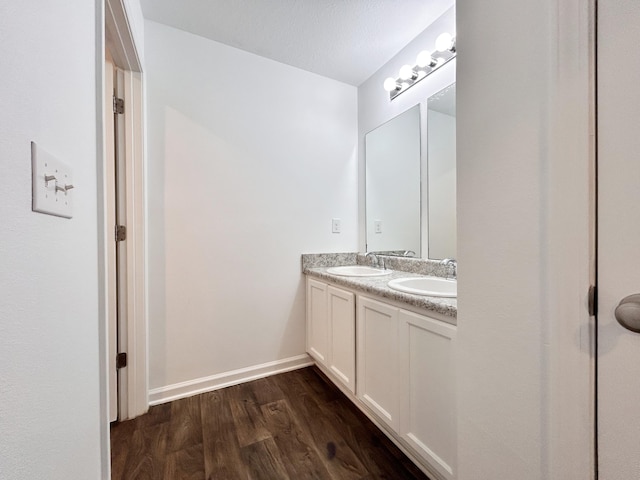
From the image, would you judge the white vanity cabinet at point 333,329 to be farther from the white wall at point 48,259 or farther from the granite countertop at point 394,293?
the white wall at point 48,259

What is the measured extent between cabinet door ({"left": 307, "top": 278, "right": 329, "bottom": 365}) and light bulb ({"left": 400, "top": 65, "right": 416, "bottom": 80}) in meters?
1.57

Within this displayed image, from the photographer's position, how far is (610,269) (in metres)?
0.49

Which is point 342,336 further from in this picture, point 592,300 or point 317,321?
point 592,300

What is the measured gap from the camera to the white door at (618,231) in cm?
46

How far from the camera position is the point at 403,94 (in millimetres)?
1924

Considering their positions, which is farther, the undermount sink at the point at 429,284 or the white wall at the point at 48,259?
the undermount sink at the point at 429,284

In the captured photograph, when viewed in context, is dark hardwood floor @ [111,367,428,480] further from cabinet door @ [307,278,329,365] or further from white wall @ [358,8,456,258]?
white wall @ [358,8,456,258]

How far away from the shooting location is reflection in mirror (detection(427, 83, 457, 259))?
5.38ft

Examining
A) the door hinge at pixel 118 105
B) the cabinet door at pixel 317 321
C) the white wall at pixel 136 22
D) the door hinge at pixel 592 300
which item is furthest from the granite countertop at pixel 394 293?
the white wall at pixel 136 22

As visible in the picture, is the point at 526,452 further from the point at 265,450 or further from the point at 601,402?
the point at 265,450

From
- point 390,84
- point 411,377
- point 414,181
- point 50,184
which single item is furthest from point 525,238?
point 390,84

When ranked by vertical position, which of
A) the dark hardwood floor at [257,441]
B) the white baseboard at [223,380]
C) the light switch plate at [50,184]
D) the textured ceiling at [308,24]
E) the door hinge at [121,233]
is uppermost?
the textured ceiling at [308,24]

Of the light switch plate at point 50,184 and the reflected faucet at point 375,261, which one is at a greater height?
the light switch plate at point 50,184

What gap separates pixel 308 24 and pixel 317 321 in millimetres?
2019
